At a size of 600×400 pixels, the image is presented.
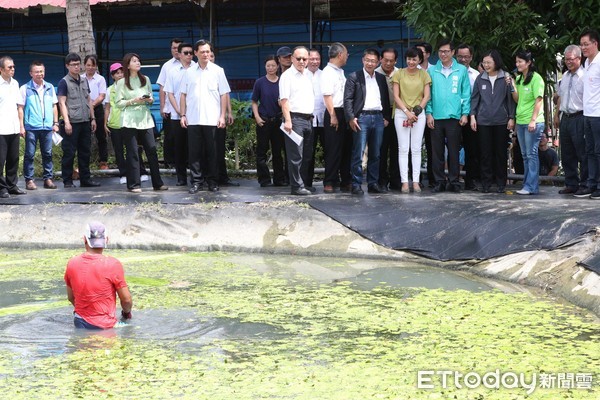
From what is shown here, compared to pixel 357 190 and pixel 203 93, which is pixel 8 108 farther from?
pixel 357 190

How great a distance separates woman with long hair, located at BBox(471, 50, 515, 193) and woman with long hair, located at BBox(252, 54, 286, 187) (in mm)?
2635

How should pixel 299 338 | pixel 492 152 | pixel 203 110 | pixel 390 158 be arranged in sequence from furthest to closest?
pixel 390 158
pixel 203 110
pixel 492 152
pixel 299 338

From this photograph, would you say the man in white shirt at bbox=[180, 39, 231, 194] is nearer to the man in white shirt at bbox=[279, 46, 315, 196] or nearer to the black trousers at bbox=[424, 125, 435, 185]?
the man in white shirt at bbox=[279, 46, 315, 196]

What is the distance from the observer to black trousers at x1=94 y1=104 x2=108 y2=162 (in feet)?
46.7

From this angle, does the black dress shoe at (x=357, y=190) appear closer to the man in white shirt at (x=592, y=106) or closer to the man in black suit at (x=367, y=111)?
the man in black suit at (x=367, y=111)

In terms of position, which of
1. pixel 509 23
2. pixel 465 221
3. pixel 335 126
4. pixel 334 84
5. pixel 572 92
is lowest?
pixel 465 221

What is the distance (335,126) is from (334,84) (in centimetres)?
48

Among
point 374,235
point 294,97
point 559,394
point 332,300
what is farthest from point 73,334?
point 294,97

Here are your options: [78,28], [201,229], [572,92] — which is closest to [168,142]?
[78,28]

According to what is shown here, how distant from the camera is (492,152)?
11531 millimetres

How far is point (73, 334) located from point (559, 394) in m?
3.31

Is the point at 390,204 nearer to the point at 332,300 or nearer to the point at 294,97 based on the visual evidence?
the point at 294,97

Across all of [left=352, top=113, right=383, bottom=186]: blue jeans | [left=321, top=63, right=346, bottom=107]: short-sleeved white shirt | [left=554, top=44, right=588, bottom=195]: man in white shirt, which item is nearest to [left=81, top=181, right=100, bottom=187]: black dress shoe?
[left=321, top=63, right=346, bottom=107]: short-sleeved white shirt

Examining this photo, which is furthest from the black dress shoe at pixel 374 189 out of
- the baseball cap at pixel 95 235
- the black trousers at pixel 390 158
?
the baseball cap at pixel 95 235
